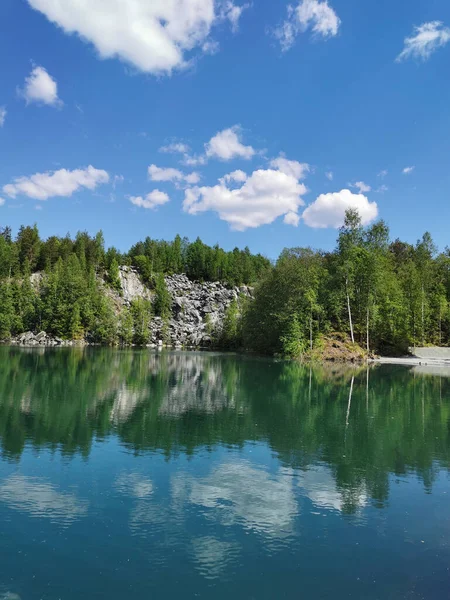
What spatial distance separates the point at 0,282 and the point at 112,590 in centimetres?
11018

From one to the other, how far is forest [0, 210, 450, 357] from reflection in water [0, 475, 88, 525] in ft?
181

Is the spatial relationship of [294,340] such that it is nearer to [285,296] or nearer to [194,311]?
[285,296]

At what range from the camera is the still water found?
7.66 metres

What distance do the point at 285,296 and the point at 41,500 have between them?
62206mm

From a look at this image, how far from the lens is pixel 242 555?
845 cm

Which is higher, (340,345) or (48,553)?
(340,345)

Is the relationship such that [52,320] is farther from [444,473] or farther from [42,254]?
[444,473]

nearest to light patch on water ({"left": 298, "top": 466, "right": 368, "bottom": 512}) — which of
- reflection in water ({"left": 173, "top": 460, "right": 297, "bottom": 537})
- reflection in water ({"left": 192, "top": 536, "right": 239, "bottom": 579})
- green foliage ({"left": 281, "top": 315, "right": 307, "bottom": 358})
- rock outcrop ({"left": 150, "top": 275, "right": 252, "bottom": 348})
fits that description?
reflection in water ({"left": 173, "top": 460, "right": 297, "bottom": 537})

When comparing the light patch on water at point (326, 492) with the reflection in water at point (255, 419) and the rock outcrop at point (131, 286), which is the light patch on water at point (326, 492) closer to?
the reflection in water at point (255, 419)

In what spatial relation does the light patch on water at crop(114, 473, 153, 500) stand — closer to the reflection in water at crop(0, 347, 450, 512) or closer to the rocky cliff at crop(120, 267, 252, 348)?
the reflection in water at crop(0, 347, 450, 512)

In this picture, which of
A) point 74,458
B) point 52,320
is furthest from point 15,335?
point 74,458

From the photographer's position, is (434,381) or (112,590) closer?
(112,590)

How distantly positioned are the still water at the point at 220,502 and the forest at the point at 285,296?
4349 centimetres

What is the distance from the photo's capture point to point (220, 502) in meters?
11.1
